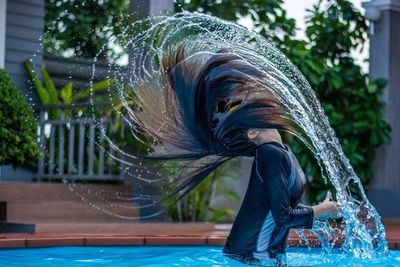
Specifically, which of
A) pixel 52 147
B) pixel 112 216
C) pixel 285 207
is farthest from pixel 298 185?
pixel 52 147

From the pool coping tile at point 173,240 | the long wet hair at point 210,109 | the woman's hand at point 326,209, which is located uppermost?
the long wet hair at point 210,109

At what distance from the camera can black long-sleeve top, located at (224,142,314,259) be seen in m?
3.43

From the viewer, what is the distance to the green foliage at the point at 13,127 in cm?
719

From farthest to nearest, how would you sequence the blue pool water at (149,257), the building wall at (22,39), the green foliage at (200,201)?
the building wall at (22,39) → the green foliage at (200,201) → the blue pool water at (149,257)

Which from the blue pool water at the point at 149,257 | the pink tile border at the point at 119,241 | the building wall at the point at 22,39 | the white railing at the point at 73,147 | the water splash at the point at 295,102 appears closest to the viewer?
the water splash at the point at 295,102

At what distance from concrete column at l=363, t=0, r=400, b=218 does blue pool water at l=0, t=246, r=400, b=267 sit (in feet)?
16.8

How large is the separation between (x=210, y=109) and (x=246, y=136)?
Answer: 0.81ft

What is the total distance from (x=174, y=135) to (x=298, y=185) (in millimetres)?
771

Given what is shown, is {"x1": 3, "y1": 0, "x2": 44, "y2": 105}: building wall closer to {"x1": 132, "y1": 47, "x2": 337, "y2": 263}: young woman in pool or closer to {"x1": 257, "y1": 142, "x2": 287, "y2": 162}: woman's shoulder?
{"x1": 132, "y1": 47, "x2": 337, "y2": 263}: young woman in pool

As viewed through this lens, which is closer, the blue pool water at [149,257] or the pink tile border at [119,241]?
the blue pool water at [149,257]

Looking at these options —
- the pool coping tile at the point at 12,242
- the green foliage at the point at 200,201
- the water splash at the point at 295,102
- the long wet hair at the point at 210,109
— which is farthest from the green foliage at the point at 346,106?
the long wet hair at the point at 210,109

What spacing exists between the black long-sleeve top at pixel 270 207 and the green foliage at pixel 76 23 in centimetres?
946

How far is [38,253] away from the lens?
16.9 ft

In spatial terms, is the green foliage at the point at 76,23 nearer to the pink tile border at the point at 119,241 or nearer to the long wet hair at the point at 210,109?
the pink tile border at the point at 119,241
